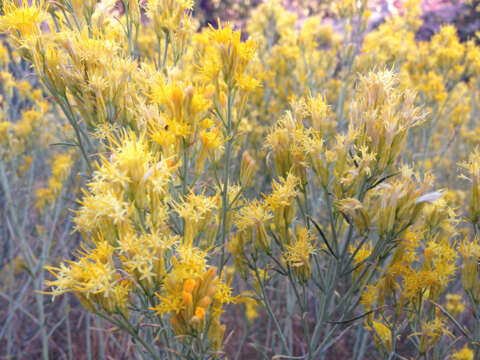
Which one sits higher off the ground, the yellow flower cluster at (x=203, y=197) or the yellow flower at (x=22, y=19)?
the yellow flower at (x=22, y=19)

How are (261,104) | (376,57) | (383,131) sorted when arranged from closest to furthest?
(383,131), (376,57), (261,104)

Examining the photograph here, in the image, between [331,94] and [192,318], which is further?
[331,94]

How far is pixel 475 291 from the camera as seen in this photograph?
1611mm

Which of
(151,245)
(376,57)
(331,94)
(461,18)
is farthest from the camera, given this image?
(461,18)

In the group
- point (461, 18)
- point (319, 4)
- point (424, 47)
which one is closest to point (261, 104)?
point (424, 47)

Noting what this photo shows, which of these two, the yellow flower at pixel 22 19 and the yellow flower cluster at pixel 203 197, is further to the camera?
the yellow flower at pixel 22 19

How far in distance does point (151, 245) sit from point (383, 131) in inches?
38.2

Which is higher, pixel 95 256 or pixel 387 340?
pixel 95 256

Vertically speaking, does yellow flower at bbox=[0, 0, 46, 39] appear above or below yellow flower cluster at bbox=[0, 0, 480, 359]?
above

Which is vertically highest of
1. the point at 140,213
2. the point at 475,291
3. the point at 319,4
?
the point at 319,4

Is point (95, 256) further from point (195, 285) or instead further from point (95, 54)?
point (95, 54)

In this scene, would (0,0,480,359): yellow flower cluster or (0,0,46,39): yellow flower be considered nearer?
(0,0,480,359): yellow flower cluster

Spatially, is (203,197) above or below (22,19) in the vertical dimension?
below

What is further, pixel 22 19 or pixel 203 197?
pixel 22 19
